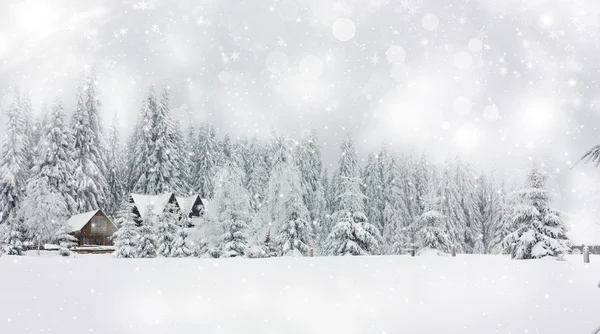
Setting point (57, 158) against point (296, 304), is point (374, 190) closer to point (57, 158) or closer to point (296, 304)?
point (57, 158)

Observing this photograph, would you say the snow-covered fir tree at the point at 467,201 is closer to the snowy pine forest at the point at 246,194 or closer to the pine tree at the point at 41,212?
the snowy pine forest at the point at 246,194

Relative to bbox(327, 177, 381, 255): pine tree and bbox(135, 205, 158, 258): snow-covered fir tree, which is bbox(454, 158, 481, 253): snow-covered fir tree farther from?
bbox(135, 205, 158, 258): snow-covered fir tree

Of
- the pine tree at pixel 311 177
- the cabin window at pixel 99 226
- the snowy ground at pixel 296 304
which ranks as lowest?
the snowy ground at pixel 296 304

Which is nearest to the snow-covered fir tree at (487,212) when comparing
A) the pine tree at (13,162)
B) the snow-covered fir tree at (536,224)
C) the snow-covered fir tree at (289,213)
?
the snow-covered fir tree at (536,224)

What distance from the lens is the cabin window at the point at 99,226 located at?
49906mm

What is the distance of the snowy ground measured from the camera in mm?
8234

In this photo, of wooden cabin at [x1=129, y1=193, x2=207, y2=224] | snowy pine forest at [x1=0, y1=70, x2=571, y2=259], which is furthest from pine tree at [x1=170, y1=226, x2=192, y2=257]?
wooden cabin at [x1=129, y1=193, x2=207, y2=224]

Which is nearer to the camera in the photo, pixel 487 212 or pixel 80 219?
pixel 80 219

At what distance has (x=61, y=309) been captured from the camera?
955cm

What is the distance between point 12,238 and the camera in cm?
4244

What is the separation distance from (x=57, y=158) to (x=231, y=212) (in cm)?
2360

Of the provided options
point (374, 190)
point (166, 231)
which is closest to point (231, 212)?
point (166, 231)

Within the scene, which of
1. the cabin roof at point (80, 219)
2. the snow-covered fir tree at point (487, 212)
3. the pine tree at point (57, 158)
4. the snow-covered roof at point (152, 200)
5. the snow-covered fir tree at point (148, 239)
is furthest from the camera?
the snow-covered fir tree at point (487, 212)

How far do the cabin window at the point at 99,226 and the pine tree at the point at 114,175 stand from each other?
5.78m
